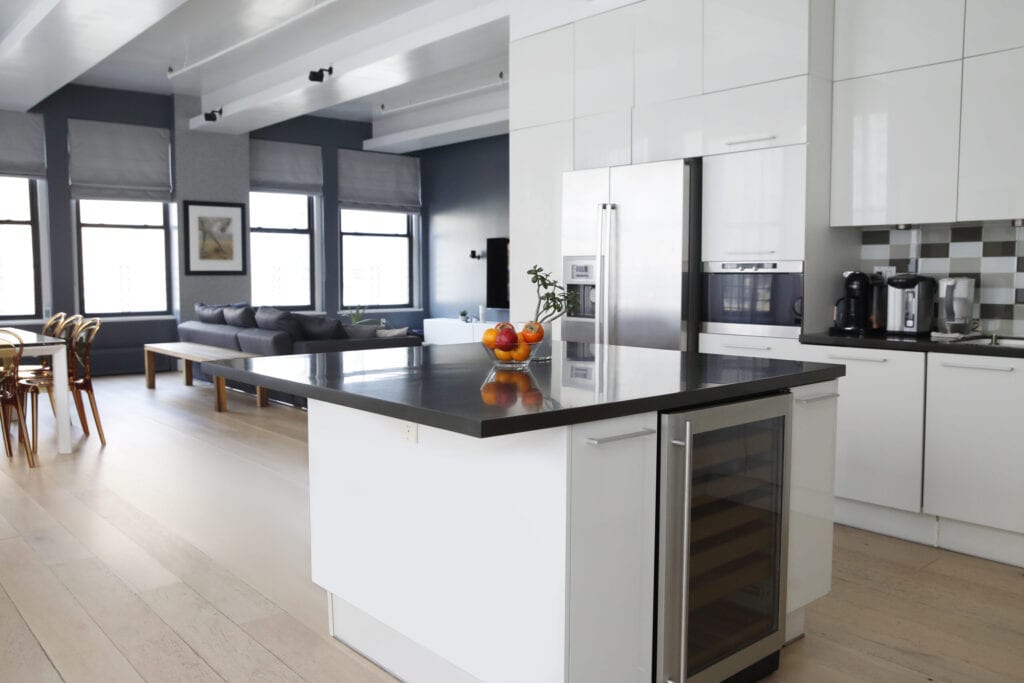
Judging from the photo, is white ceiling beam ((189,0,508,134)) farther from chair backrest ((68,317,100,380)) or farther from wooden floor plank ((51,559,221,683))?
wooden floor plank ((51,559,221,683))

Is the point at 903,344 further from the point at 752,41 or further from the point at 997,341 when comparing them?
the point at 752,41

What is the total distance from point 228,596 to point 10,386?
334 centimetres

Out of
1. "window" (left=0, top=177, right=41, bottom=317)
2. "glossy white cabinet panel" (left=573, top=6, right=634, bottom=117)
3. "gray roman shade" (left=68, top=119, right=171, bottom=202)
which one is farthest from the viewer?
"gray roman shade" (left=68, top=119, right=171, bottom=202)

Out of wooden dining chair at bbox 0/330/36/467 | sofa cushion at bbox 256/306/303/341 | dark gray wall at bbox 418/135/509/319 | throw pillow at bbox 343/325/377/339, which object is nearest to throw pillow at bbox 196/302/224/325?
sofa cushion at bbox 256/306/303/341

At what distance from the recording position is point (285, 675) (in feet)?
8.58

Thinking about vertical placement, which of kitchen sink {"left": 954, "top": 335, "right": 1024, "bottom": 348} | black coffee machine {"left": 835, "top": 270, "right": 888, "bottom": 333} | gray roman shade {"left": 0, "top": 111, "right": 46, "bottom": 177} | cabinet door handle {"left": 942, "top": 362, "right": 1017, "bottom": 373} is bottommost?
cabinet door handle {"left": 942, "top": 362, "right": 1017, "bottom": 373}

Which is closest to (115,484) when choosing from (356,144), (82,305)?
(82,305)

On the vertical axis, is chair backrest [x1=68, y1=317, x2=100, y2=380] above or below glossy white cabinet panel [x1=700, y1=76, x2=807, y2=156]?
below

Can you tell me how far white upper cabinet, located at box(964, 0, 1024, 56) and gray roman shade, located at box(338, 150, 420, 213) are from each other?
913 centimetres

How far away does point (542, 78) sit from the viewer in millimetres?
5453

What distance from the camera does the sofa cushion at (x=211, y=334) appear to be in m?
7.96

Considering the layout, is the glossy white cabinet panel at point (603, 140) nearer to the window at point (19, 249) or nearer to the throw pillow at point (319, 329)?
the throw pillow at point (319, 329)

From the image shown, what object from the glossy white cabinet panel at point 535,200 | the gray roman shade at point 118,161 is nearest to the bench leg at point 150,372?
the gray roman shade at point 118,161

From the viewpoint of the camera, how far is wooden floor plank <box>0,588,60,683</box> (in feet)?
8.59
